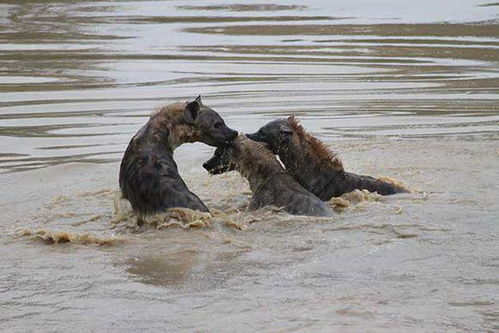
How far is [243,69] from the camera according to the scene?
63.9 ft

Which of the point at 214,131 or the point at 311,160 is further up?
the point at 214,131

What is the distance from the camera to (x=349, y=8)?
28281mm

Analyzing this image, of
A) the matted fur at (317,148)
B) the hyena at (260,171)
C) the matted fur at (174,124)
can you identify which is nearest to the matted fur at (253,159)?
the hyena at (260,171)

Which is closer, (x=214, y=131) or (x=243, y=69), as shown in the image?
(x=214, y=131)

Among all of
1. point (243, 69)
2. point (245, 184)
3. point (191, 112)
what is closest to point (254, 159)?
point (191, 112)

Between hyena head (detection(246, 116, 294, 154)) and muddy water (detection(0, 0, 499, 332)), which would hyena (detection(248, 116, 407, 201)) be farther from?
muddy water (detection(0, 0, 499, 332))

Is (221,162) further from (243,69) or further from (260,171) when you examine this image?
(243,69)

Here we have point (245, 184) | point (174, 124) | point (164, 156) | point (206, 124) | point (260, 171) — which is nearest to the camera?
point (164, 156)

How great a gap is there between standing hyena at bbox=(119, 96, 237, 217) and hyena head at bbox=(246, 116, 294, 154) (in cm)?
46

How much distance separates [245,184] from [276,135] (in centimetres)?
120

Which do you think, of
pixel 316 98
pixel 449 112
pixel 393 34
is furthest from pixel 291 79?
pixel 393 34

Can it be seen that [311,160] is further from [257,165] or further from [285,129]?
[257,165]

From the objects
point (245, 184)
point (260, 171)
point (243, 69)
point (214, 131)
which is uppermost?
point (214, 131)

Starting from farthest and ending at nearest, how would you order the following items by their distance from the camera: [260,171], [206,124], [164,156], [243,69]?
[243,69] < [260,171] < [206,124] < [164,156]
